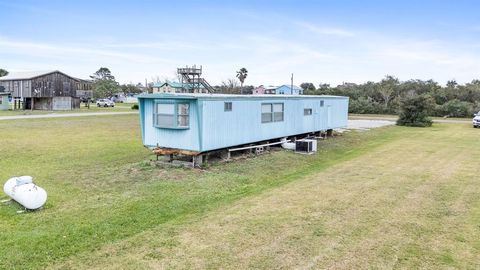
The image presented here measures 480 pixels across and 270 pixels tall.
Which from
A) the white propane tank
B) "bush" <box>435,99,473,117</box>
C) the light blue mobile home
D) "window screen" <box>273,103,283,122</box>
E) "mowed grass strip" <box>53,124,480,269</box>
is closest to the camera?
"mowed grass strip" <box>53,124,480,269</box>

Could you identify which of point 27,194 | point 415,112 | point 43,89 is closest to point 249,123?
point 27,194

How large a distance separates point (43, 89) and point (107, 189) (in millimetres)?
36218

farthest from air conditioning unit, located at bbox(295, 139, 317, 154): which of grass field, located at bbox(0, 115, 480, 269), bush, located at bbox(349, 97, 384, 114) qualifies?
bush, located at bbox(349, 97, 384, 114)

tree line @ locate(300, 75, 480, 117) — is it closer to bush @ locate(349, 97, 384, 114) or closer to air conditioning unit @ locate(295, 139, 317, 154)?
bush @ locate(349, 97, 384, 114)

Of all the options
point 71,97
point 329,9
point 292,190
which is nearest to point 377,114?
point 329,9

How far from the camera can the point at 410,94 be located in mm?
38688

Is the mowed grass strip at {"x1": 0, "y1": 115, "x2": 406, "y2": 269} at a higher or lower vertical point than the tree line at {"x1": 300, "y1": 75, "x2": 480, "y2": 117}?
lower

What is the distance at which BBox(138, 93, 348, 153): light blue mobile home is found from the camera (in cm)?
1130

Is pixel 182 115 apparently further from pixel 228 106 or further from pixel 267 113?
pixel 267 113

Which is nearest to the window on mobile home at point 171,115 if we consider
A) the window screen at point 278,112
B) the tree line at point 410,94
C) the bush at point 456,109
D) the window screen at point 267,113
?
the window screen at point 267,113

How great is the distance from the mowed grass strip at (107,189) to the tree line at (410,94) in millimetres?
25855

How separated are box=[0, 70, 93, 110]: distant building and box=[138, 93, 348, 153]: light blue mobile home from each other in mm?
32651

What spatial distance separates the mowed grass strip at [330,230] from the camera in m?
5.23

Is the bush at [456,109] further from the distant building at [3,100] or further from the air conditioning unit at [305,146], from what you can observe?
the distant building at [3,100]
